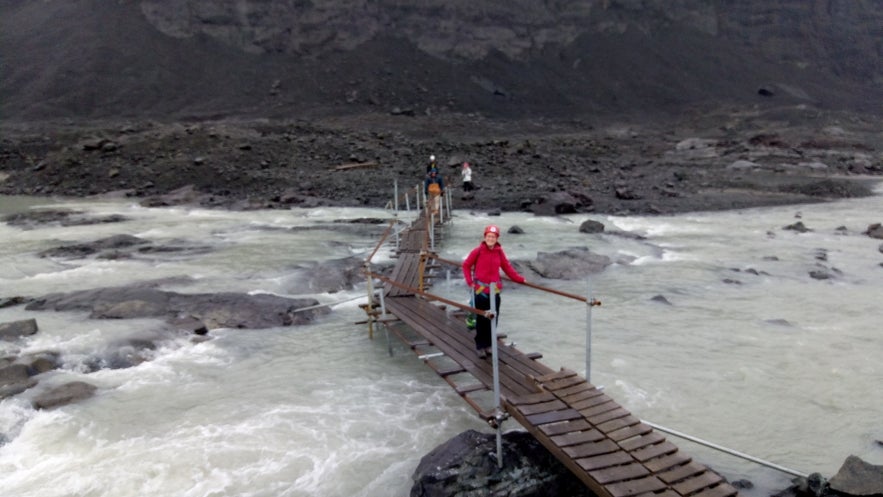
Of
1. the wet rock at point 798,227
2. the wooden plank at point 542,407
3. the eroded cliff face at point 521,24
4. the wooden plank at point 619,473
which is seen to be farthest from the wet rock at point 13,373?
the eroded cliff face at point 521,24

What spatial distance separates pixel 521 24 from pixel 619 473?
62.2 meters

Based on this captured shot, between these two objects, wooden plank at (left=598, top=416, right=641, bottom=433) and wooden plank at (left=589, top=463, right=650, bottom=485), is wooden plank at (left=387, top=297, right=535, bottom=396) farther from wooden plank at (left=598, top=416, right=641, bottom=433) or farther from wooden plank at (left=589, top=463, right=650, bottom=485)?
wooden plank at (left=589, top=463, right=650, bottom=485)

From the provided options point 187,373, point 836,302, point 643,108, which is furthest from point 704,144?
point 187,373

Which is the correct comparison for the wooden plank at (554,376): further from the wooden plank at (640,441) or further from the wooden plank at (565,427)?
the wooden plank at (640,441)

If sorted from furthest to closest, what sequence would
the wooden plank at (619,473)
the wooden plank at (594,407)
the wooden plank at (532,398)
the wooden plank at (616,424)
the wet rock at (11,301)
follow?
the wet rock at (11,301) → the wooden plank at (532,398) → the wooden plank at (594,407) → the wooden plank at (616,424) → the wooden plank at (619,473)

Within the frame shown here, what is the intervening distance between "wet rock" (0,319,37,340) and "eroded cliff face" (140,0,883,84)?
48731mm

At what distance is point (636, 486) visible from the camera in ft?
16.7

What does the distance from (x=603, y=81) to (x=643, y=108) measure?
4.97 m

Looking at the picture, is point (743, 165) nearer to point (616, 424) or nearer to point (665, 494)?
point (616, 424)

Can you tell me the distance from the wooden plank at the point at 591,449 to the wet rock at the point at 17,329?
9291 millimetres

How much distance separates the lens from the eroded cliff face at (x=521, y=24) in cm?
5612

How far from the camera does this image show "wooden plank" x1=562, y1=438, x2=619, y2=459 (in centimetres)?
550

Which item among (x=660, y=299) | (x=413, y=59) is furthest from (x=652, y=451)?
(x=413, y=59)

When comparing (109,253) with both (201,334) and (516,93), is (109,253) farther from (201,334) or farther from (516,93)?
(516,93)
